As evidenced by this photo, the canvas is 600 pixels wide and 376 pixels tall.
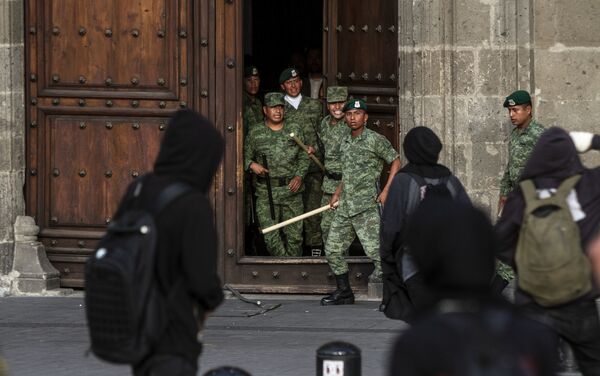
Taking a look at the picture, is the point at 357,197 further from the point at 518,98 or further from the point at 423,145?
the point at 423,145

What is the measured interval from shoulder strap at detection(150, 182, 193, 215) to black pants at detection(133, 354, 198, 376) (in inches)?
22.0

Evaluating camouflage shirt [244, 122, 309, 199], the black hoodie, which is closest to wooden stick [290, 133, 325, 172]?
camouflage shirt [244, 122, 309, 199]

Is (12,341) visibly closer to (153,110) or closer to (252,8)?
(153,110)

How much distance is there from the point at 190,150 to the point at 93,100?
25.4 ft

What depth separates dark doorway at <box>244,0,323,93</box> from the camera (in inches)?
710

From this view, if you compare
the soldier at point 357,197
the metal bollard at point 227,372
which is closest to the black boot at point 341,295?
the soldier at point 357,197

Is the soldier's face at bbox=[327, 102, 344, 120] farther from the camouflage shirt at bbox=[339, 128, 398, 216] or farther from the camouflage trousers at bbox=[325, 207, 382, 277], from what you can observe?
the camouflage trousers at bbox=[325, 207, 382, 277]

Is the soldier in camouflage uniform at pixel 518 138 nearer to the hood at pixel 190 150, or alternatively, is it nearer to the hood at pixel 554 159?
the hood at pixel 554 159

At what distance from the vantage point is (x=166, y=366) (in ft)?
18.7

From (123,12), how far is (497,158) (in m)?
3.54

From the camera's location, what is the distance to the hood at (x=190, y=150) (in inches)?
227

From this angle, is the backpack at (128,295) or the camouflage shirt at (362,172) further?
the camouflage shirt at (362,172)

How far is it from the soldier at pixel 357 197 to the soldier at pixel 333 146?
1.21 ft

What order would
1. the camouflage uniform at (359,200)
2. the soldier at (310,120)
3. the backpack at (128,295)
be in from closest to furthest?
1. the backpack at (128,295)
2. the camouflage uniform at (359,200)
3. the soldier at (310,120)
